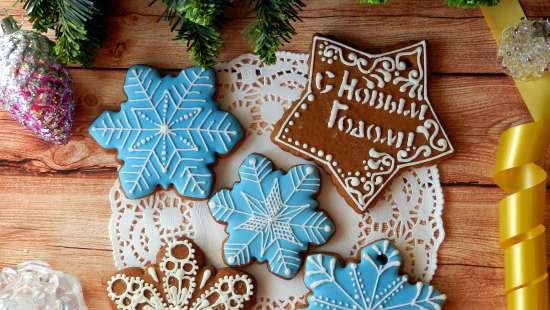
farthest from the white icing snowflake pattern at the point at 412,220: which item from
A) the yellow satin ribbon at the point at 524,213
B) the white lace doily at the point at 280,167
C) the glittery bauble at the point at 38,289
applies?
the glittery bauble at the point at 38,289

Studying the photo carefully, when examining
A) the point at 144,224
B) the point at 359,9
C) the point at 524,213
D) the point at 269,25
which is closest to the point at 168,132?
the point at 144,224

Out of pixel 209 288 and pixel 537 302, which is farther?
pixel 209 288

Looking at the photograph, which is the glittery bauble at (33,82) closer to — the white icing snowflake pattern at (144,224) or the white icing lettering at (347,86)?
→ the white icing snowflake pattern at (144,224)

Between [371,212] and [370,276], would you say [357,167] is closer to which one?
[371,212]

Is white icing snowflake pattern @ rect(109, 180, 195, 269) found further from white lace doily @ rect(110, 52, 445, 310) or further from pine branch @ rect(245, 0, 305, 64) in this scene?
pine branch @ rect(245, 0, 305, 64)

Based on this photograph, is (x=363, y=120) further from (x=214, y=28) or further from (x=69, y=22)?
(x=69, y=22)

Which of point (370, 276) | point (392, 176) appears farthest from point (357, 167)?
point (370, 276)
